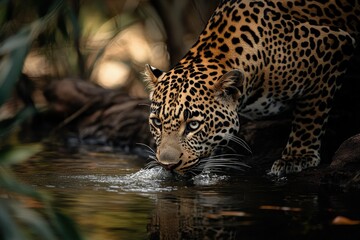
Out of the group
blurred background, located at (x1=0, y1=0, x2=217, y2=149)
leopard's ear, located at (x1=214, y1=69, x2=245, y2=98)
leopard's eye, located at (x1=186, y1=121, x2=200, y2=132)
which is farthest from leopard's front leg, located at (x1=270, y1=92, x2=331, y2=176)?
blurred background, located at (x1=0, y1=0, x2=217, y2=149)

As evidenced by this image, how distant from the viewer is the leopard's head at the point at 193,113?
8320 mm

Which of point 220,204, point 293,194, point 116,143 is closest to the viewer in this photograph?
point 220,204

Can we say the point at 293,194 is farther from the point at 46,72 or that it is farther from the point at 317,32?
the point at 46,72

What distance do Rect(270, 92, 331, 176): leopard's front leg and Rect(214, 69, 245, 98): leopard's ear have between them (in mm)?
947

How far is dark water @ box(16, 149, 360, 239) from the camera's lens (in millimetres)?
5758

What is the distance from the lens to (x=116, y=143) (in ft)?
43.8

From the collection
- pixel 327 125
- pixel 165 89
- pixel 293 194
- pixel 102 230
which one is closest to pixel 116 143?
pixel 327 125

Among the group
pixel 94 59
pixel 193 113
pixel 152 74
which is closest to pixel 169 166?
pixel 193 113

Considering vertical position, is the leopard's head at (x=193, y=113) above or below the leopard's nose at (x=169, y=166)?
above

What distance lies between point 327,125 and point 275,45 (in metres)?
1.52

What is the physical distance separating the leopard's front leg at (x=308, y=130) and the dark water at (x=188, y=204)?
545 mm

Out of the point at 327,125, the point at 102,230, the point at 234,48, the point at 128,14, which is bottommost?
the point at 102,230

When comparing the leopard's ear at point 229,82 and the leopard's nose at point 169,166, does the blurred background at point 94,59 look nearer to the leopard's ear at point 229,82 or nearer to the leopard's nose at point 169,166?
the leopard's ear at point 229,82

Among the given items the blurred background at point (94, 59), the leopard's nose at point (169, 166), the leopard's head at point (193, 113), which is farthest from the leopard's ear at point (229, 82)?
the blurred background at point (94, 59)
